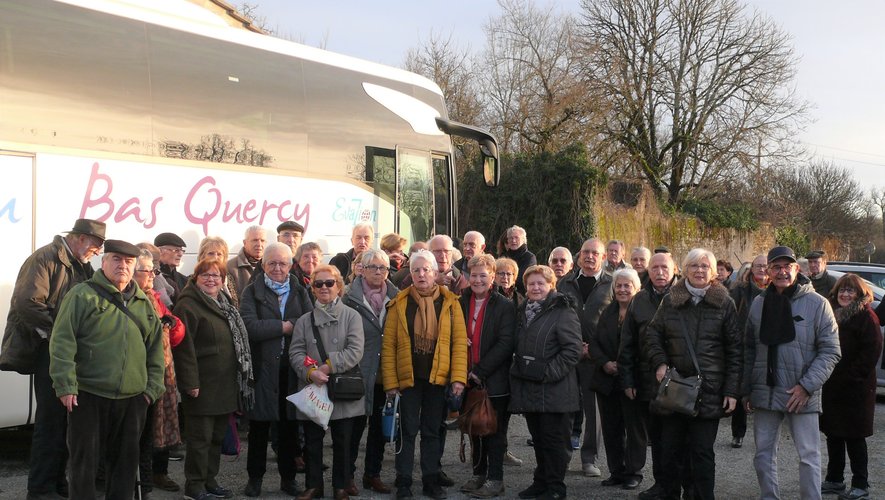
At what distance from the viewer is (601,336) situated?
6.71m

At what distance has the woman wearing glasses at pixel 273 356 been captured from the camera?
20.1 ft

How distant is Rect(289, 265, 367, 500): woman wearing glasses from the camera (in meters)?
5.93

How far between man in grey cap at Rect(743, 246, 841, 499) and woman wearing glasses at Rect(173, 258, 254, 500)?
3.66 metres

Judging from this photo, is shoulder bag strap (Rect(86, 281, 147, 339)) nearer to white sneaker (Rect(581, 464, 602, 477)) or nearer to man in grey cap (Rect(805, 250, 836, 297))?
white sneaker (Rect(581, 464, 602, 477))

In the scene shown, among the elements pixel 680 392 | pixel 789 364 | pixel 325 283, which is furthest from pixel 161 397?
pixel 789 364

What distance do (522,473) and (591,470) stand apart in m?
0.59

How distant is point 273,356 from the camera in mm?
6211

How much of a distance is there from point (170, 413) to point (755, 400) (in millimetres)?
4212

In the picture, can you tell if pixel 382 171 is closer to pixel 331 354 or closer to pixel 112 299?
pixel 331 354

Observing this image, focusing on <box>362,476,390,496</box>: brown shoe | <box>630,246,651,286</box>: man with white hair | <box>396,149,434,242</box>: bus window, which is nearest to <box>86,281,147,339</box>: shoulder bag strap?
<box>362,476,390,496</box>: brown shoe

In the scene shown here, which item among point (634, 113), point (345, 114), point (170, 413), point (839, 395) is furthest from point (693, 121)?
point (170, 413)

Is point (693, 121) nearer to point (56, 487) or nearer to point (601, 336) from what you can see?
point (601, 336)

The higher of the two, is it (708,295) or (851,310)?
(708,295)

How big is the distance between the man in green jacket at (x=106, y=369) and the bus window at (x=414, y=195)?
5.05 meters
